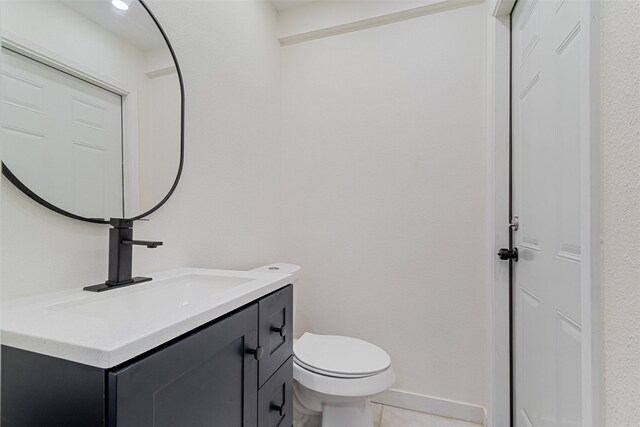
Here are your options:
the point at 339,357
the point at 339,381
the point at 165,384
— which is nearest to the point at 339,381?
the point at 339,381

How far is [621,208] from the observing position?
1.65ft

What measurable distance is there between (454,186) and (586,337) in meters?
1.22

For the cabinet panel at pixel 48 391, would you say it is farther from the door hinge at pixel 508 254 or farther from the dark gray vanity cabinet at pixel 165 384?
the door hinge at pixel 508 254

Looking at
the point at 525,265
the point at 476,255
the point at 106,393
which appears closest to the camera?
the point at 106,393

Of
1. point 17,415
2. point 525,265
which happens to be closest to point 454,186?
point 525,265

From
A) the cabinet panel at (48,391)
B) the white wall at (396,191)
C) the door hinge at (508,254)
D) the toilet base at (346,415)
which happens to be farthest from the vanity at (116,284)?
the door hinge at (508,254)

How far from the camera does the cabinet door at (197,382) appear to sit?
50 centimetres

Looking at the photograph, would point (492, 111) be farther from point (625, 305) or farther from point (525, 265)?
point (625, 305)

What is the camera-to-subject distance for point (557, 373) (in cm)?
96

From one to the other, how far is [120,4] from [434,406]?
229 centimetres

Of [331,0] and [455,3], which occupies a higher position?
[331,0]

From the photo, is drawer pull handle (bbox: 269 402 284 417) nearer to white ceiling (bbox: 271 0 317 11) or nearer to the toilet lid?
the toilet lid

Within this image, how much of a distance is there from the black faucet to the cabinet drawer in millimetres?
523

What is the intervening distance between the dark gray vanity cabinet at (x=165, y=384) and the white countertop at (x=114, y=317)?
24mm
